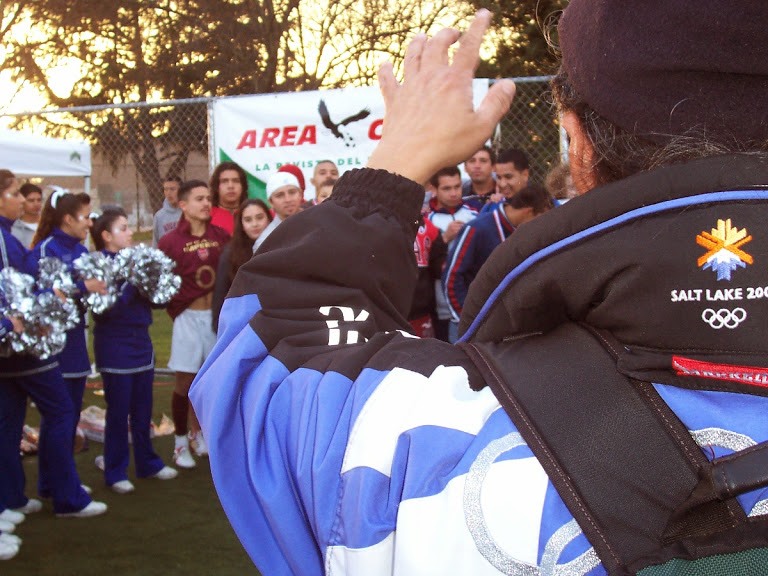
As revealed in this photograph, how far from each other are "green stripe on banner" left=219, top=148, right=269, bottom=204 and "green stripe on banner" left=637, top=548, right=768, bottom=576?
21.2 feet

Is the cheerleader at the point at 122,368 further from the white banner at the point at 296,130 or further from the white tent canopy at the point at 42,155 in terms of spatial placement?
the white tent canopy at the point at 42,155

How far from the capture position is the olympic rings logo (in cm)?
81

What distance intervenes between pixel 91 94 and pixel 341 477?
70.0 feet

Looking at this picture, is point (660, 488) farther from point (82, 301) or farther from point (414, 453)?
point (82, 301)

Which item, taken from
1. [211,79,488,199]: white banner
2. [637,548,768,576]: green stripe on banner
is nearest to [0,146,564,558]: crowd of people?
[211,79,488,199]: white banner

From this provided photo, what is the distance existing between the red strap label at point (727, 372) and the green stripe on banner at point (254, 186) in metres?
6.39

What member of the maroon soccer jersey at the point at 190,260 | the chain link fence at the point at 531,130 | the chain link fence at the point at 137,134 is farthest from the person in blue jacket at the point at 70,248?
the chain link fence at the point at 531,130

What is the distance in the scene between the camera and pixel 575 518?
0.82 metres

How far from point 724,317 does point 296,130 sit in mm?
6363

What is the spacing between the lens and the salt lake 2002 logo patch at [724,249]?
0.80m

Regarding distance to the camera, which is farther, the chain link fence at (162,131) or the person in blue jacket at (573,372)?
the chain link fence at (162,131)

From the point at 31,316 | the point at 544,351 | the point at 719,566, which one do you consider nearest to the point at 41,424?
the point at 31,316

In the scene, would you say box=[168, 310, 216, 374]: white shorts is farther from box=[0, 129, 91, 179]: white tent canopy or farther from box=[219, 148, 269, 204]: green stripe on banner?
box=[0, 129, 91, 179]: white tent canopy

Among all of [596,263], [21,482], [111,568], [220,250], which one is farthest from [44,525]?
[596,263]
